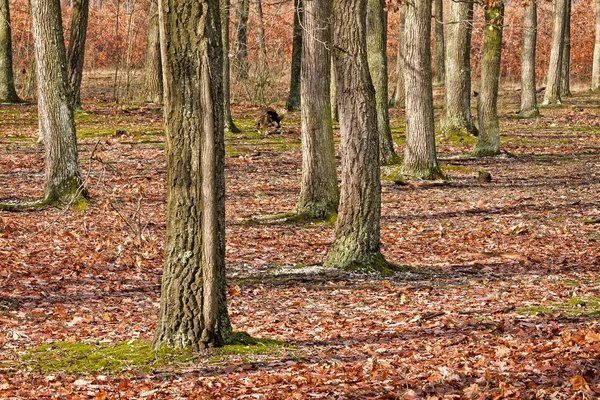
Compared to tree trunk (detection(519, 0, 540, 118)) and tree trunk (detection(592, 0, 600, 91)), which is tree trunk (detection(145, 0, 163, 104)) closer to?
tree trunk (detection(519, 0, 540, 118))

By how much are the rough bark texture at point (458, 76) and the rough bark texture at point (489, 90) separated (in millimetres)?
2083

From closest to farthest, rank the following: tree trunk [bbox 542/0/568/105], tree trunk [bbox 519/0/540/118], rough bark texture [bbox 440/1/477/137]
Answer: rough bark texture [bbox 440/1/477/137], tree trunk [bbox 519/0/540/118], tree trunk [bbox 542/0/568/105]

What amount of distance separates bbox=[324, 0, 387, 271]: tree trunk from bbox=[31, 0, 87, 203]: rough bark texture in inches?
201

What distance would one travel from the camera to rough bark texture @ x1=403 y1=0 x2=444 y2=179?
16.4 meters

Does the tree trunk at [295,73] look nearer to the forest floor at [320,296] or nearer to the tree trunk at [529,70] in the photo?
the tree trunk at [529,70]

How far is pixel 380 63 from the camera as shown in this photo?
1806 centimetres

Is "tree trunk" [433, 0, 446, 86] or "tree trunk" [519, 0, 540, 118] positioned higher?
"tree trunk" [433, 0, 446, 86]

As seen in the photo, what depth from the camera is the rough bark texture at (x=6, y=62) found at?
987 inches

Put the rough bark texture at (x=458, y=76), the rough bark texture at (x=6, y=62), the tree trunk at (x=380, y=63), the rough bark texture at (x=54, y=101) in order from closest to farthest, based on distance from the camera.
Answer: the rough bark texture at (x=54, y=101)
the tree trunk at (x=380, y=63)
the rough bark texture at (x=458, y=76)
the rough bark texture at (x=6, y=62)

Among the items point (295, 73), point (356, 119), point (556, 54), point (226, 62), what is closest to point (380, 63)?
point (226, 62)

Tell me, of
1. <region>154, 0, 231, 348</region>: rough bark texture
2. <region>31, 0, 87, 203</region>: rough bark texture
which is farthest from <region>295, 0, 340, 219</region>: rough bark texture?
<region>154, 0, 231, 348</region>: rough bark texture

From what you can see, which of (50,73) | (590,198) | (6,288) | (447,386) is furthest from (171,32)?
(590,198)

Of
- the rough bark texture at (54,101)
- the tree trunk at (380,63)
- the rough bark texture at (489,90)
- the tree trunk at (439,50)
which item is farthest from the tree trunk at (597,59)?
the rough bark texture at (54,101)

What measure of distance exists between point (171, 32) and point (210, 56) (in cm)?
36
